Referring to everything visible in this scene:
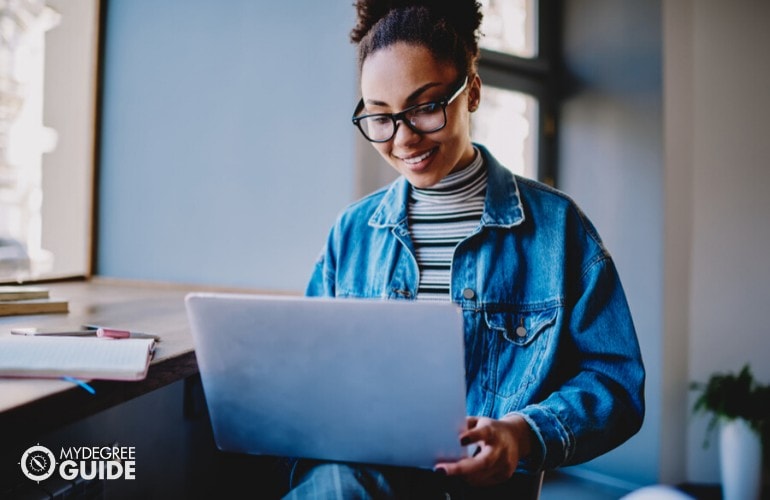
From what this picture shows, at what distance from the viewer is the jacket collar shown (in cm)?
109

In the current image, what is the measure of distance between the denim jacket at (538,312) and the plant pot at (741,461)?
6.43 feet

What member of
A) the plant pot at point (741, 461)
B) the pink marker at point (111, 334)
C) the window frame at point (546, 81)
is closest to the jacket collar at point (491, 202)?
the pink marker at point (111, 334)

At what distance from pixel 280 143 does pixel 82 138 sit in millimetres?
767

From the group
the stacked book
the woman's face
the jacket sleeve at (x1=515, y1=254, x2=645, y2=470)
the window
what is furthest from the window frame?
the stacked book

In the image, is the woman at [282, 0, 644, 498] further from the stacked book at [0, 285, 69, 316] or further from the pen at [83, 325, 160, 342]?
the stacked book at [0, 285, 69, 316]

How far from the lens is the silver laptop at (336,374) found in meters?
0.68

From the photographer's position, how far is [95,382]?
2.46 feet

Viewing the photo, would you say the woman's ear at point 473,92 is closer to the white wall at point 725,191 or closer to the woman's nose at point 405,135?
the woman's nose at point 405,135

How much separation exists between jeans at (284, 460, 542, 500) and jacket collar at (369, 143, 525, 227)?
1.43ft

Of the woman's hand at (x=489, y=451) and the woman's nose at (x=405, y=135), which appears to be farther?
the woman's nose at (x=405, y=135)

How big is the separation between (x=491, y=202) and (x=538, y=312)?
0.22 m

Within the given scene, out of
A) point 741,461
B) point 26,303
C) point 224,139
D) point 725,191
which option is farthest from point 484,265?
point 725,191

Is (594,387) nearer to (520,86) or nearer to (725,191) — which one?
(520,86)

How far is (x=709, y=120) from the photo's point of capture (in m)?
2.81
